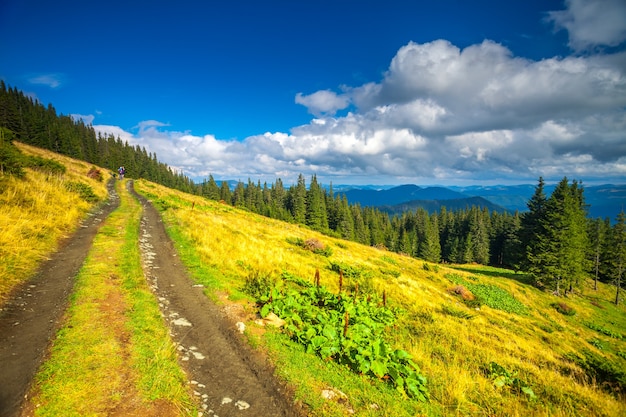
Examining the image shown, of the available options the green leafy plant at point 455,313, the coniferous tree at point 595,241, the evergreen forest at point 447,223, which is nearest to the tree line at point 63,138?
the evergreen forest at point 447,223

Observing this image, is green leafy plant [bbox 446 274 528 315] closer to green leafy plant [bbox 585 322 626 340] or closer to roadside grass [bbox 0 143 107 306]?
green leafy plant [bbox 585 322 626 340]

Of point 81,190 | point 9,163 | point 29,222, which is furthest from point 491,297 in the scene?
point 9,163

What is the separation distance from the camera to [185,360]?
571 cm

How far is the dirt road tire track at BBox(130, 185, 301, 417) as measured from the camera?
15.8ft

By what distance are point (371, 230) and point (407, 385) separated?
336ft

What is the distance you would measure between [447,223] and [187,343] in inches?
4541

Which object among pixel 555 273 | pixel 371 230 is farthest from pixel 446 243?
pixel 555 273

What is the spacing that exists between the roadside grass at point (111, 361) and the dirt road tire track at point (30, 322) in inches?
7.4

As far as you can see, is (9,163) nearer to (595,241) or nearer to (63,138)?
(595,241)

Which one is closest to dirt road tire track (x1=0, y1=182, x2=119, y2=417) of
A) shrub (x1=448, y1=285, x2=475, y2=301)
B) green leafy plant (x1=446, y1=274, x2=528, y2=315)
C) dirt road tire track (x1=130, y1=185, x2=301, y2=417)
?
dirt road tire track (x1=130, y1=185, x2=301, y2=417)

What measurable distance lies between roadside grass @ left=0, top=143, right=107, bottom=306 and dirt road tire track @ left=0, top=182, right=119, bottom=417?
1.25 ft

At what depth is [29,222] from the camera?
10773 millimetres

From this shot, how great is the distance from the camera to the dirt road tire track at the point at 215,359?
4.81 metres

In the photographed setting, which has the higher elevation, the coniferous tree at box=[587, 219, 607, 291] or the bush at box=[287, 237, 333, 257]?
the bush at box=[287, 237, 333, 257]
